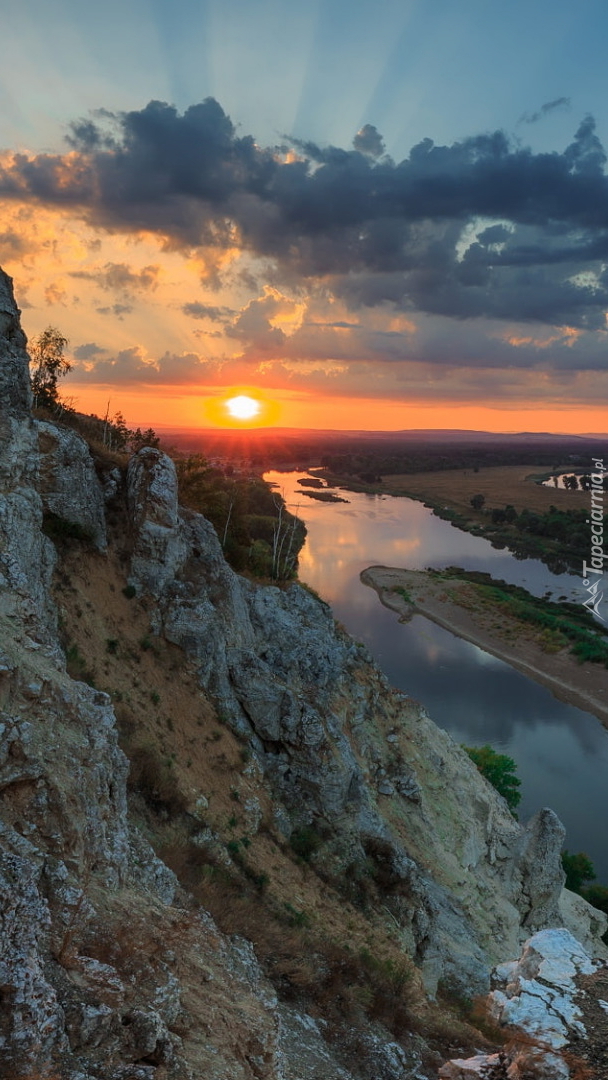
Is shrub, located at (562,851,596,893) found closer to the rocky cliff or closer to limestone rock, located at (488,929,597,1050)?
the rocky cliff

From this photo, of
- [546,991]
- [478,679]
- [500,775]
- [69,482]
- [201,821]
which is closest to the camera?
[546,991]

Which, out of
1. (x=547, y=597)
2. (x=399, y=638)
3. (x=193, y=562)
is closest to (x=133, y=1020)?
(x=193, y=562)

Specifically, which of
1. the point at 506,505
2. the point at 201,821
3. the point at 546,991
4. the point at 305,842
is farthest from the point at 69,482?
the point at 506,505

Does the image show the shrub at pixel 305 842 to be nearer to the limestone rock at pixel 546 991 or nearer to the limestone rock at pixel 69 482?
the limestone rock at pixel 546 991

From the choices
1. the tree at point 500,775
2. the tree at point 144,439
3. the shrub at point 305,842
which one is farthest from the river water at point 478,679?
the tree at point 144,439

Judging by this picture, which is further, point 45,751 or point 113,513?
point 113,513

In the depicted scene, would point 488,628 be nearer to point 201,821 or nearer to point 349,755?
point 349,755

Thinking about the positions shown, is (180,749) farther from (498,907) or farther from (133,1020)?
(498,907)

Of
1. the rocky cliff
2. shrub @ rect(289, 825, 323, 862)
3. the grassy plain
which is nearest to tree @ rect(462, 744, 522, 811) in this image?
the rocky cliff
